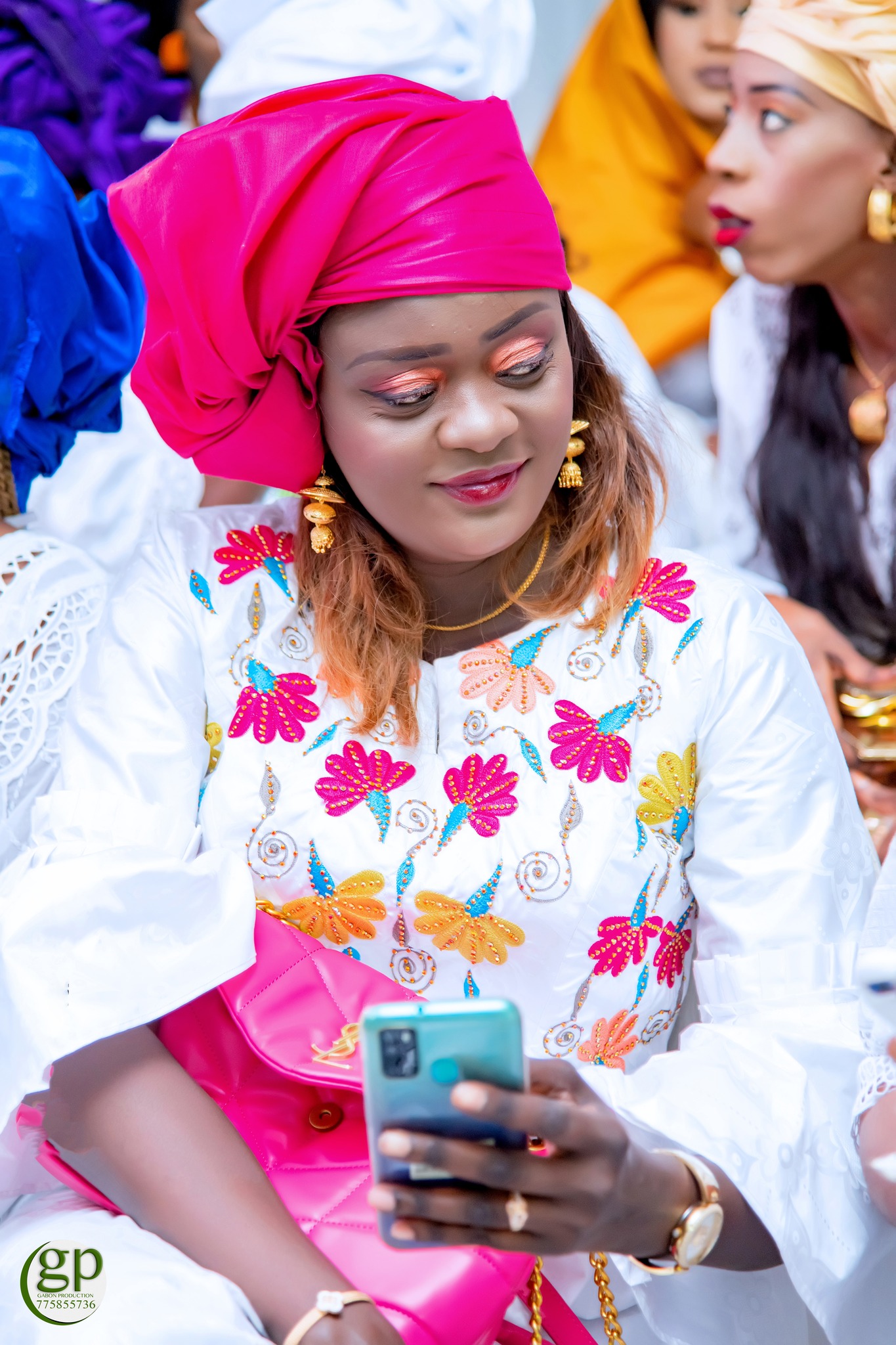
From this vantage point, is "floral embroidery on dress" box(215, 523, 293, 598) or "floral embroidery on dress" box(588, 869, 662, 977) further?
"floral embroidery on dress" box(215, 523, 293, 598)

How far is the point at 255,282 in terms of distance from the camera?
1.40 m

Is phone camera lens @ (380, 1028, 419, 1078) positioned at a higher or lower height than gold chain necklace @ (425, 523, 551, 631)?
higher

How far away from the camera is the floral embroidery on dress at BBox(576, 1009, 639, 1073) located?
57.6 inches

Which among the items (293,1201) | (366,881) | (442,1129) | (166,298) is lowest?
(293,1201)

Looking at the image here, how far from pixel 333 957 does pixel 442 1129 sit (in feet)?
1.37

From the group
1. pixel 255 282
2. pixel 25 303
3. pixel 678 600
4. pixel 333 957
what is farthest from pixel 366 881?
pixel 25 303

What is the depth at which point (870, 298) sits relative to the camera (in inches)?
92.2

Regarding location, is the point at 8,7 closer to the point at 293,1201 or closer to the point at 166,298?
the point at 166,298

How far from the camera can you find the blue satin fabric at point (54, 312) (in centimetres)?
182

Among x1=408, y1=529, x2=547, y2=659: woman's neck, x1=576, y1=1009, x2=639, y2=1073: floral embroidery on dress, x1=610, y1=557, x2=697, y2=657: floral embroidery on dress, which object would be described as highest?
x1=610, y1=557, x2=697, y2=657: floral embroidery on dress

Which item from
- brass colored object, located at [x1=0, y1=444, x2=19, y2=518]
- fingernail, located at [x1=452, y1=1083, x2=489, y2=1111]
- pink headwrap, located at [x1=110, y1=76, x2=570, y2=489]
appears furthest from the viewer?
brass colored object, located at [x1=0, y1=444, x2=19, y2=518]

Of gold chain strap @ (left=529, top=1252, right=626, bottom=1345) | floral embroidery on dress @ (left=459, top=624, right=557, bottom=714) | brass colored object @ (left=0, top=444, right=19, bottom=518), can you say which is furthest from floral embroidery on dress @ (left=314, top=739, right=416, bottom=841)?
brass colored object @ (left=0, top=444, right=19, bottom=518)

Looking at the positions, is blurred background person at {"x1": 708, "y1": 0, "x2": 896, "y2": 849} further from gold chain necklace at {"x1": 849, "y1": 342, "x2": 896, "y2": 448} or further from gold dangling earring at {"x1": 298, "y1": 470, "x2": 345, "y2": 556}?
gold dangling earring at {"x1": 298, "y1": 470, "x2": 345, "y2": 556}

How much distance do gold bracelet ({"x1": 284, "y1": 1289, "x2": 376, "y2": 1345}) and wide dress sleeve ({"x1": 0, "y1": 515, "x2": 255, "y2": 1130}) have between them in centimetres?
29
